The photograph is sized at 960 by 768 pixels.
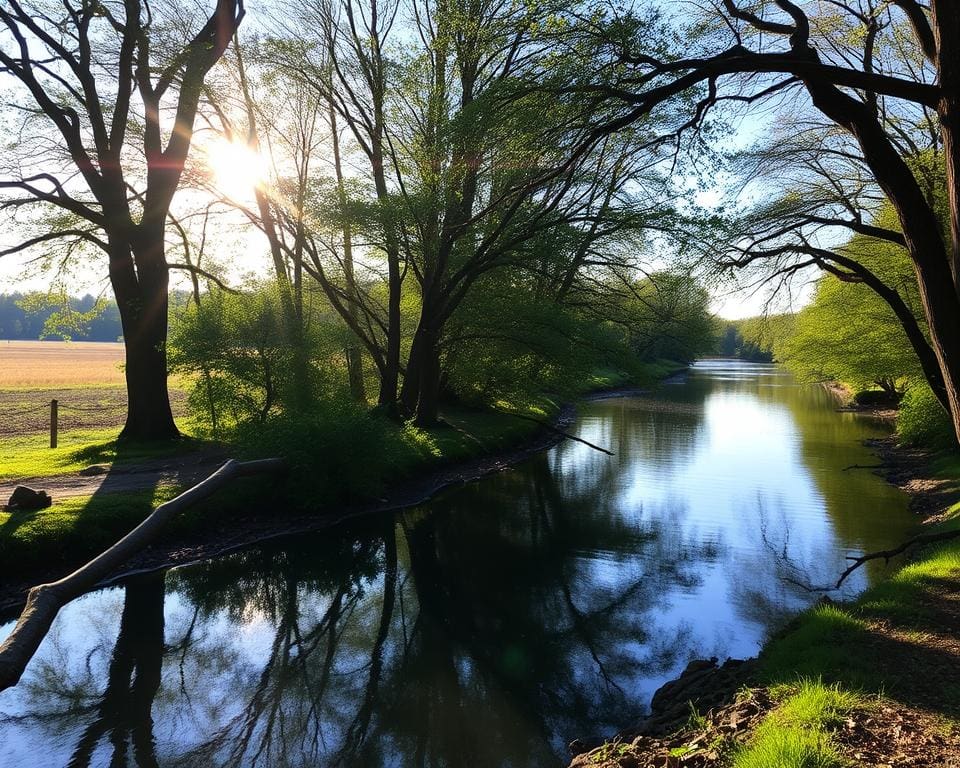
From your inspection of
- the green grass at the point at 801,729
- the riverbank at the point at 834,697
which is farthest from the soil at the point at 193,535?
the green grass at the point at 801,729

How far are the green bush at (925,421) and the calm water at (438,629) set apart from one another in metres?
3.27

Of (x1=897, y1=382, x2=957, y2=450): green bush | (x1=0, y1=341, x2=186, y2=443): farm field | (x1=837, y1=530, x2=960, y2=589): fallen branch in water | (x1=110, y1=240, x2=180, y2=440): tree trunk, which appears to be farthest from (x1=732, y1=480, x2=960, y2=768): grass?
(x1=0, y1=341, x2=186, y2=443): farm field

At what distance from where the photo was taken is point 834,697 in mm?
4691

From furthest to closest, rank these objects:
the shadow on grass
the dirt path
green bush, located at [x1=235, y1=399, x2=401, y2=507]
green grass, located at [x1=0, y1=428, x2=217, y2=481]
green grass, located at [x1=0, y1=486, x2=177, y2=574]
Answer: green grass, located at [x1=0, y1=428, x2=217, y2=481]
green bush, located at [x1=235, y1=399, x2=401, y2=507]
the dirt path
green grass, located at [x1=0, y1=486, x2=177, y2=574]
the shadow on grass

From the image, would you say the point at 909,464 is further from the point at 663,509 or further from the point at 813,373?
the point at 813,373

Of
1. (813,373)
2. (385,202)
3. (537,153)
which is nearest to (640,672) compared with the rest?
(537,153)

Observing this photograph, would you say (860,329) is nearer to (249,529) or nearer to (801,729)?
(249,529)

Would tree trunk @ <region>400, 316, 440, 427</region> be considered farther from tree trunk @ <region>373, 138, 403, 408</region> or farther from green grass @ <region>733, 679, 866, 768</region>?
green grass @ <region>733, 679, 866, 768</region>

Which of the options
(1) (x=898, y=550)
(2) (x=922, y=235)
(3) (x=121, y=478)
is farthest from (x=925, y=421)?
(3) (x=121, y=478)

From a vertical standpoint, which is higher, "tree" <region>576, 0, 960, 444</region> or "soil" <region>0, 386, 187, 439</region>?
"tree" <region>576, 0, 960, 444</region>

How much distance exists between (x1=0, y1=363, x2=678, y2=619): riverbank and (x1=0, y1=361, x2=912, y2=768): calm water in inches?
25.7

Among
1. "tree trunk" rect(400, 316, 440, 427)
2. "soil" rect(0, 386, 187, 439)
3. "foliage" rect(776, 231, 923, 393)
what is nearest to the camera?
"foliage" rect(776, 231, 923, 393)

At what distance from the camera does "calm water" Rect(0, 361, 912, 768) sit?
6273 mm

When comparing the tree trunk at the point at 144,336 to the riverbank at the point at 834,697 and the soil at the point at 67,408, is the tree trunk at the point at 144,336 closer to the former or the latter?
the soil at the point at 67,408
